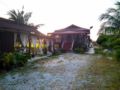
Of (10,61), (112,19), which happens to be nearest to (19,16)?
(112,19)

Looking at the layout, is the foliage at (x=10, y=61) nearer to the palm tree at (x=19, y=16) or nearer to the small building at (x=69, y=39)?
the small building at (x=69, y=39)

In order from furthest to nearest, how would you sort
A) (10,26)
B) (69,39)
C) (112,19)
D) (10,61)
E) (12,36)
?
1. (69,39)
2. (112,19)
3. (12,36)
4. (10,26)
5. (10,61)

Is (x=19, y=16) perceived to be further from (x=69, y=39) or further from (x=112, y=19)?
(x=112, y=19)

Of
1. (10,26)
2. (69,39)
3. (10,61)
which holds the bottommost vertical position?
(10,61)

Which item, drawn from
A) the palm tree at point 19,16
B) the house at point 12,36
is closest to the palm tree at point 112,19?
the house at point 12,36

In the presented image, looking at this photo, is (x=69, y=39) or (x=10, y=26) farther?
(x=69, y=39)

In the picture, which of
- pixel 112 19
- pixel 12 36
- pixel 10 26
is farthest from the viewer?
pixel 112 19

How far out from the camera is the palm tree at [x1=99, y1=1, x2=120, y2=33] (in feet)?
68.5

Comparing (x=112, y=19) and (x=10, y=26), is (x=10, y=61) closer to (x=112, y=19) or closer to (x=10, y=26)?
(x=10, y=26)

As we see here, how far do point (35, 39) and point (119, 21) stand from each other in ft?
27.9

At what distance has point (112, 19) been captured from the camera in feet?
69.8

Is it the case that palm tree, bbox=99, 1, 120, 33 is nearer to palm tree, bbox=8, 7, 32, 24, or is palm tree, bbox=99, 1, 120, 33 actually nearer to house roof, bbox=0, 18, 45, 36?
house roof, bbox=0, 18, 45, 36

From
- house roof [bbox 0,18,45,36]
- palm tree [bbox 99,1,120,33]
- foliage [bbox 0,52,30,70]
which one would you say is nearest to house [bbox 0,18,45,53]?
house roof [bbox 0,18,45,36]

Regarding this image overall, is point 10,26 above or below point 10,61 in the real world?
above
